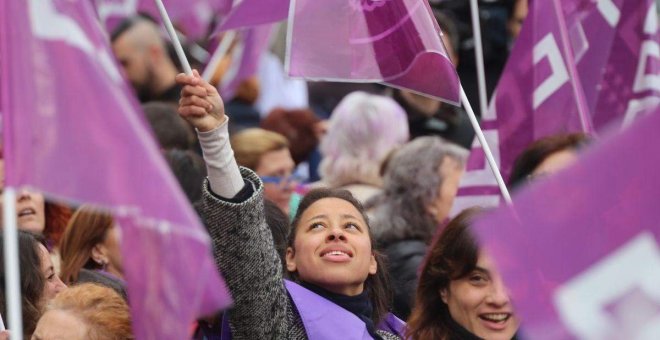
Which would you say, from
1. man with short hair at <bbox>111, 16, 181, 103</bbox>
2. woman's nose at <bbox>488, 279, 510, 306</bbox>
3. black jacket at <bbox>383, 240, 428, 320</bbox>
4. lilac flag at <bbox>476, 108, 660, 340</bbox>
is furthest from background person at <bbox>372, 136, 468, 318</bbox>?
lilac flag at <bbox>476, 108, 660, 340</bbox>

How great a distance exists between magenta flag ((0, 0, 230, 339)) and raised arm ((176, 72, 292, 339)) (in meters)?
1.00

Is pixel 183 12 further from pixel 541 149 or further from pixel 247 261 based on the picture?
pixel 247 261

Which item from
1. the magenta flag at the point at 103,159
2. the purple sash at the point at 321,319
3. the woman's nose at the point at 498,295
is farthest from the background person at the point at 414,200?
the magenta flag at the point at 103,159

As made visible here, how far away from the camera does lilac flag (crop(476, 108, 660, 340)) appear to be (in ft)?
9.84

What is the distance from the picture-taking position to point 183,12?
10.3 metres

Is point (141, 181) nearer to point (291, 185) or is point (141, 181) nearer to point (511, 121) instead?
point (511, 121)

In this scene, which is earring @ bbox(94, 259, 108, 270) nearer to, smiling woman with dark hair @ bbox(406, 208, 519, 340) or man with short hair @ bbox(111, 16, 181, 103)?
smiling woman with dark hair @ bbox(406, 208, 519, 340)

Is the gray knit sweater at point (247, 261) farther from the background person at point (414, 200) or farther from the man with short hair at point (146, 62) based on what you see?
the man with short hair at point (146, 62)

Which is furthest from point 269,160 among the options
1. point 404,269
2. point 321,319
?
point 321,319

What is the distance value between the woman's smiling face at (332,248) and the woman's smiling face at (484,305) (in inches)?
11.2

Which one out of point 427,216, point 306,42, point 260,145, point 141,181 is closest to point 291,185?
point 260,145

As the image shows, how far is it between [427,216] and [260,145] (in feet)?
3.29

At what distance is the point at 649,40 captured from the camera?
709cm

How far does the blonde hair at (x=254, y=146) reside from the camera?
24.5ft
